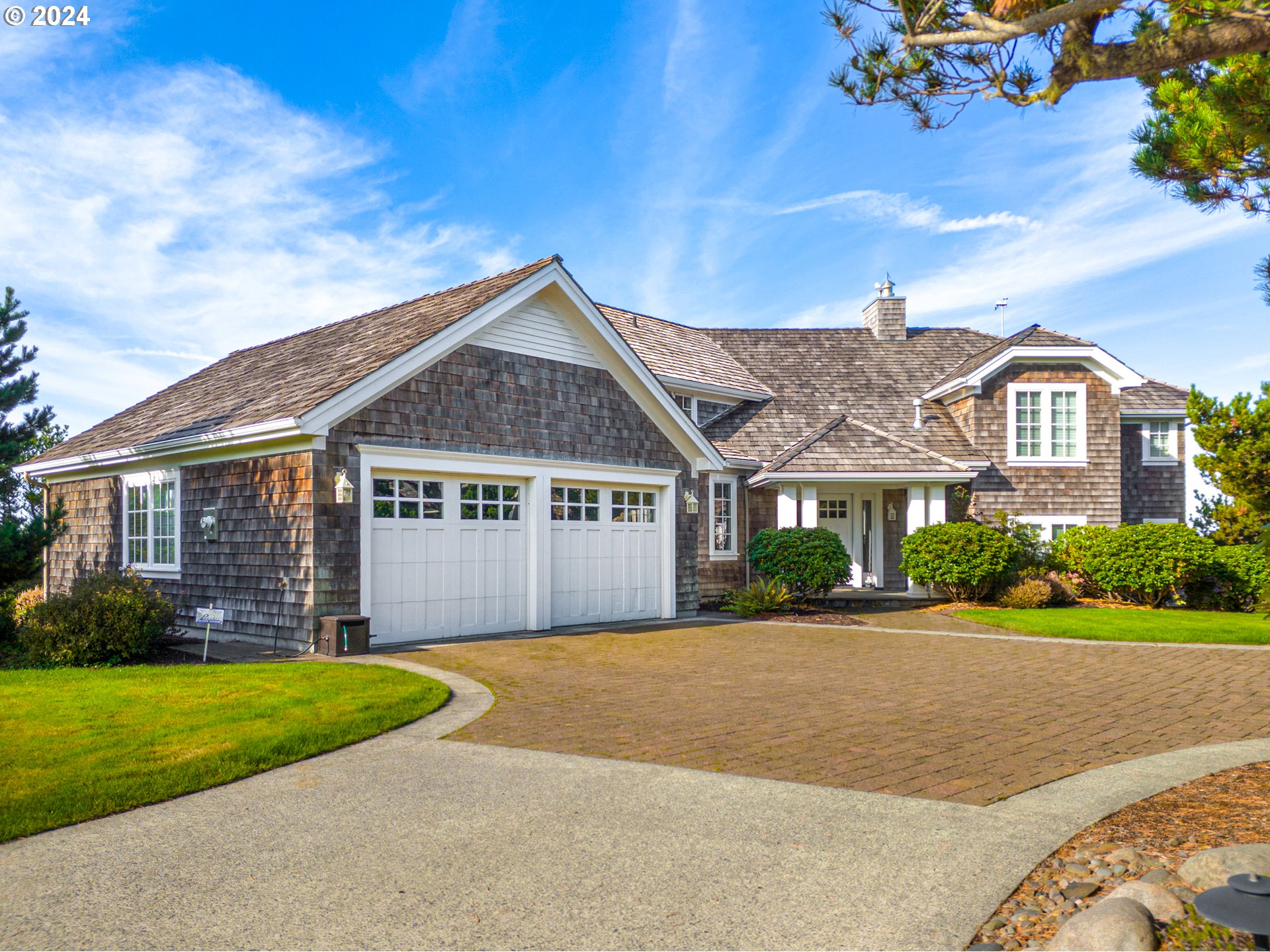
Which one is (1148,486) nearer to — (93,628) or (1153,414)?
(1153,414)

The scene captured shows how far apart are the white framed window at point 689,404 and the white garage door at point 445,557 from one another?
864 centimetres

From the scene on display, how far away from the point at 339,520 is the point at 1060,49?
9.49m

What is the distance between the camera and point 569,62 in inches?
593

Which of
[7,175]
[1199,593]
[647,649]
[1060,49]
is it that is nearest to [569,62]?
[7,175]

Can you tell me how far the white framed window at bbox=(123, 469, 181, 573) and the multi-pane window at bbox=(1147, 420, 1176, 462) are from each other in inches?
910

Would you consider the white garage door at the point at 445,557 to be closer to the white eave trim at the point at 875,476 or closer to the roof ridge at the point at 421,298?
the roof ridge at the point at 421,298

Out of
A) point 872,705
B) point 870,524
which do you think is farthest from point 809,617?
point 872,705

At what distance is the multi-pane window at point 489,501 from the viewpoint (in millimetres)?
13117

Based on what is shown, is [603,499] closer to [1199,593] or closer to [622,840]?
[622,840]

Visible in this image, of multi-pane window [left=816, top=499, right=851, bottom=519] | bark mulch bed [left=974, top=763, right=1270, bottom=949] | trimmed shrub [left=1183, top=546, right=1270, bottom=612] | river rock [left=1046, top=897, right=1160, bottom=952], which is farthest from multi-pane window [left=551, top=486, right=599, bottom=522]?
trimmed shrub [left=1183, top=546, right=1270, bottom=612]

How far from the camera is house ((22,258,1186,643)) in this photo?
11844mm

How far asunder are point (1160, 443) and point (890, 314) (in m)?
8.20

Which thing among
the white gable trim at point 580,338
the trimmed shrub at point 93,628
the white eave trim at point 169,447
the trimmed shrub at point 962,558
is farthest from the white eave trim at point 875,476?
the trimmed shrub at point 93,628

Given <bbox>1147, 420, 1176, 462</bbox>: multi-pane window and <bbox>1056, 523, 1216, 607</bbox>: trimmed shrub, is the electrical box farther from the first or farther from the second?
<bbox>1147, 420, 1176, 462</bbox>: multi-pane window
